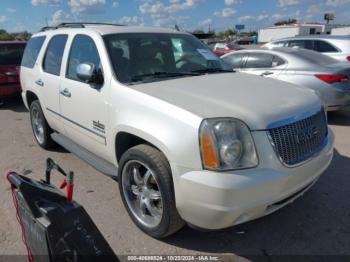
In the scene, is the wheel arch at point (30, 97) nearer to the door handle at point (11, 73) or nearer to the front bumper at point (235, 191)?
the door handle at point (11, 73)

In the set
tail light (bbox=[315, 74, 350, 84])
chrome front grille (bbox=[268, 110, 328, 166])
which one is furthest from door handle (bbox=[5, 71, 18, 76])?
chrome front grille (bbox=[268, 110, 328, 166])

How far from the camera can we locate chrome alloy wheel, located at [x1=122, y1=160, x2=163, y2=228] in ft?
9.95

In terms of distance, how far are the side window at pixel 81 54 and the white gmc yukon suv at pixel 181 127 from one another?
0.01 metres

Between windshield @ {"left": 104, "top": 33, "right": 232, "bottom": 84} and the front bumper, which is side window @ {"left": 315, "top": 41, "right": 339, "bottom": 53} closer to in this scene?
windshield @ {"left": 104, "top": 33, "right": 232, "bottom": 84}

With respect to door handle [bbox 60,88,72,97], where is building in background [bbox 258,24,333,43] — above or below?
above

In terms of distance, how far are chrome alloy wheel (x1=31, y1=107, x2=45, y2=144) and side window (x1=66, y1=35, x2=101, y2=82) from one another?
4.96 feet

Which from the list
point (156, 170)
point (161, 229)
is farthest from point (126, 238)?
point (156, 170)

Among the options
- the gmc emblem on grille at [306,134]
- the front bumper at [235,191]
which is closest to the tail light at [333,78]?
the gmc emblem on grille at [306,134]

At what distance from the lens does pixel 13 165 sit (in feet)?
16.2

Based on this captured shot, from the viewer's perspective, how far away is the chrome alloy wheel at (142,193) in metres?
3.03

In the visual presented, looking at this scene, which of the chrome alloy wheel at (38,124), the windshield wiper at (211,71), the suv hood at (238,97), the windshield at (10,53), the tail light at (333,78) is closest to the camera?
the suv hood at (238,97)

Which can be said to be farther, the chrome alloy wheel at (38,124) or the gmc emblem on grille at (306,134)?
the chrome alloy wheel at (38,124)

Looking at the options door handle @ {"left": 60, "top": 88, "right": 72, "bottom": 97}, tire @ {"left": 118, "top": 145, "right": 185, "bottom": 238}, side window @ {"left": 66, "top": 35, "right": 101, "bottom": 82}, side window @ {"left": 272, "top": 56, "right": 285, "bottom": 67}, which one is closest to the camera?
tire @ {"left": 118, "top": 145, "right": 185, "bottom": 238}

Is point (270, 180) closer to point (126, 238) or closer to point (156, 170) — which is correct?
point (156, 170)
